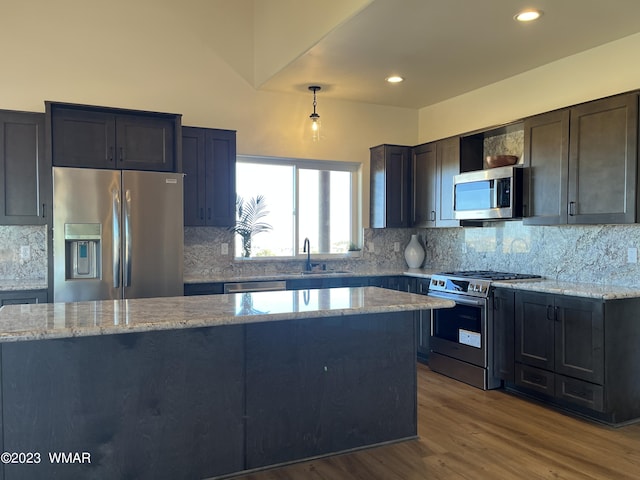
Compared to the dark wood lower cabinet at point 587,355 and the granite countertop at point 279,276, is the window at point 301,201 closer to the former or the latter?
the granite countertop at point 279,276

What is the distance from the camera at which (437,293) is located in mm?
4797

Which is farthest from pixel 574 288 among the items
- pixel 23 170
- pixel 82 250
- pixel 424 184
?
pixel 23 170

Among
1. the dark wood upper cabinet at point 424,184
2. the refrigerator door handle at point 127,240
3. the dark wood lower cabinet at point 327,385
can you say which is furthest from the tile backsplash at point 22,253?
the dark wood upper cabinet at point 424,184

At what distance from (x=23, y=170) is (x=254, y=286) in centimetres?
216

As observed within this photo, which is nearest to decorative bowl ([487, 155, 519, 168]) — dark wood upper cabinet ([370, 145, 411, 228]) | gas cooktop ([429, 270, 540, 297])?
gas cooktop ([429, 270, 540, 297])

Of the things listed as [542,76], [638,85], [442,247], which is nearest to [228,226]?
[442,247]

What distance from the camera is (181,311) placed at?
249cm

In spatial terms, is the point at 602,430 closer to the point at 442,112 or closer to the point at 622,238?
the point at 622,238

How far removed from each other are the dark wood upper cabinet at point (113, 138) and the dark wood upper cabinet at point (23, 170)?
0.57ft

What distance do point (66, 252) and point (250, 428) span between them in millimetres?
2268

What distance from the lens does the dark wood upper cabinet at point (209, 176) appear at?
4.72 meters

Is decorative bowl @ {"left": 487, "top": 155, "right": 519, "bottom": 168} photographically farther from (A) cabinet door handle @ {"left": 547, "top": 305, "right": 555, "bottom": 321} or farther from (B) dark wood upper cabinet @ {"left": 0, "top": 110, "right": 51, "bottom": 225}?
(B) dark wood upper cabinet @ {"left": 0, "top": 110, "right": 51, "bottom": 225}

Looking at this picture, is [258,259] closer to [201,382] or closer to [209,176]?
[209,176]

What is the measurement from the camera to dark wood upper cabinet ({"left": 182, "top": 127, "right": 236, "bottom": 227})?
4719 millimetres
